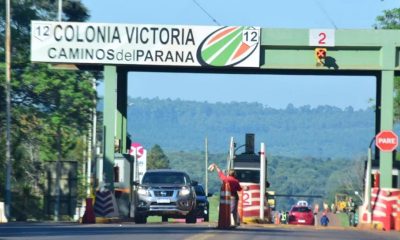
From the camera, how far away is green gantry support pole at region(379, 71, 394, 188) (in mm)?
42844

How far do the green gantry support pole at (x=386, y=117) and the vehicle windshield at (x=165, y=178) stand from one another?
607 centimetres

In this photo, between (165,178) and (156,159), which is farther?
(156,159)

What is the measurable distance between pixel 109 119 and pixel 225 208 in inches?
452

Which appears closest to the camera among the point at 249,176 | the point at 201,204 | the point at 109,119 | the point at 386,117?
the point at 386,117

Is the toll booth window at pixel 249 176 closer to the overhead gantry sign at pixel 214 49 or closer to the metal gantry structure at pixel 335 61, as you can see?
the metal gantry structure at pixel 335 61

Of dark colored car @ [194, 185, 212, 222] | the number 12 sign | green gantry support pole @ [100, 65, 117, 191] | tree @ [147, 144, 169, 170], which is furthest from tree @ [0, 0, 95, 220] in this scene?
tree @ [147, 144, 169, 170]

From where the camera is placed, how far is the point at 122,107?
47531mm

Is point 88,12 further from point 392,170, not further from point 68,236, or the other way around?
point 68,236

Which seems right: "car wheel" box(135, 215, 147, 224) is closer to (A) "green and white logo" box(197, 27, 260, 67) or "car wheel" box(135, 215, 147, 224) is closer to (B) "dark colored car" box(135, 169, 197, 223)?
(B) "dark colored car" box(135, 169, 197, 223)

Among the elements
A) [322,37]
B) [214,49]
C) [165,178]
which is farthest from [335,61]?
[165,178]

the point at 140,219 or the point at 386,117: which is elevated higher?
the point at 386,117

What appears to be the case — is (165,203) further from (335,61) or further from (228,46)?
(335,61)

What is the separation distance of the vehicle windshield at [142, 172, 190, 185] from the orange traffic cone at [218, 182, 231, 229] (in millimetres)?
8997

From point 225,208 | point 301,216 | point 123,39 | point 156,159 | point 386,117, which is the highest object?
point 123,39
